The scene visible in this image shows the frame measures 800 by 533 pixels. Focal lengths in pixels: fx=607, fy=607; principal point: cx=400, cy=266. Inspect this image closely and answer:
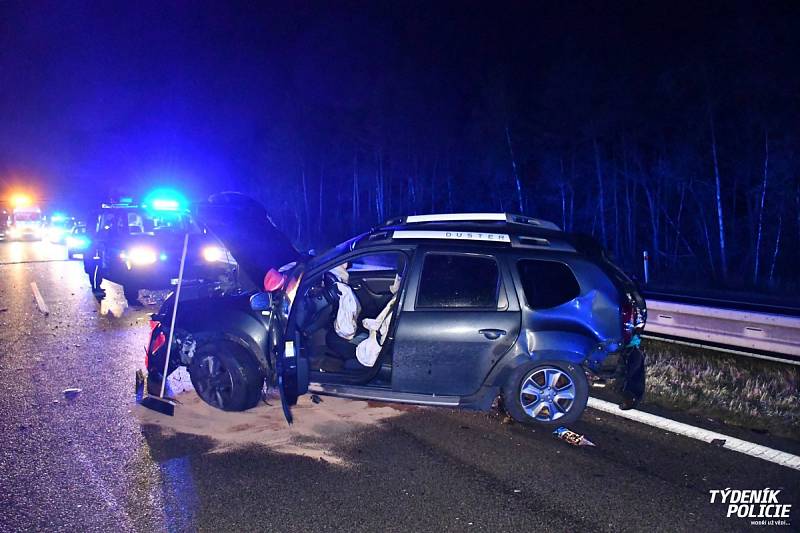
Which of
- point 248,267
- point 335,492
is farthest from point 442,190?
point 335,492

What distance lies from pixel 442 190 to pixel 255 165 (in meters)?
18.6

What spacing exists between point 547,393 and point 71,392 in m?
4.46

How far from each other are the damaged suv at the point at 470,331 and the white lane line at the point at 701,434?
208 millimetres

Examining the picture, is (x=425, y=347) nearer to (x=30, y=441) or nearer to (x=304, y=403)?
(x=304, y=403)

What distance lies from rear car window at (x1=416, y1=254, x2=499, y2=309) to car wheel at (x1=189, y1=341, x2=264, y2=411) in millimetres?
1582

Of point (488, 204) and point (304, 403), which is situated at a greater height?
point (488, 204)

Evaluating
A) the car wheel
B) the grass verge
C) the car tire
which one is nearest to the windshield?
the car wheel

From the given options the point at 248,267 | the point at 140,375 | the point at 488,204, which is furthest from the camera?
the point at 488,204

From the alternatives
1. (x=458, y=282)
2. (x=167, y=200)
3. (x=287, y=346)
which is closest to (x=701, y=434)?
(x=458, y=282)

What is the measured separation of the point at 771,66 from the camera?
1636 cm

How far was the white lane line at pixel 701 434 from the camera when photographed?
163 inches

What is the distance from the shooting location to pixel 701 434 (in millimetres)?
4617

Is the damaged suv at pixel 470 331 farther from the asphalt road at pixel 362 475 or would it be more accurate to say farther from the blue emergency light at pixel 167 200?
the blue emergency light at pixel 167 200

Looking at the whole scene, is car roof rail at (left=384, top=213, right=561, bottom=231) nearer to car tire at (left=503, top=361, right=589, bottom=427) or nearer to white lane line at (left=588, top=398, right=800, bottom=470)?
car tire at (left=503, top=361, right=589, bottom=427)
